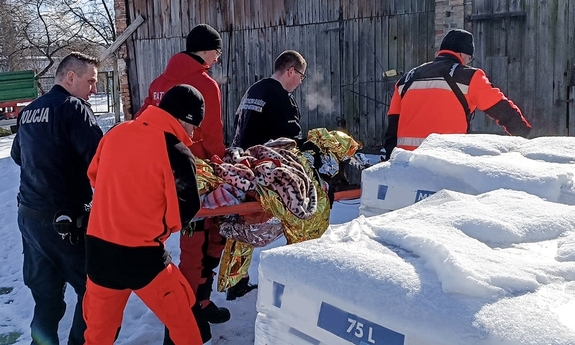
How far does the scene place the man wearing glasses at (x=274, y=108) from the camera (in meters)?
4.27

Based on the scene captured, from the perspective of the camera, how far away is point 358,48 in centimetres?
892

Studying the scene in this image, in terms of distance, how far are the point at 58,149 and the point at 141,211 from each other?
0.86 metres

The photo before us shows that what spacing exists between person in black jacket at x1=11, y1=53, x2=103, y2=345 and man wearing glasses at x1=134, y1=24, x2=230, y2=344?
23.8 inches

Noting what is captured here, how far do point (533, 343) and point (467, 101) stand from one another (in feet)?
10.5

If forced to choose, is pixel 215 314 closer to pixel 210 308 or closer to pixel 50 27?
pixel 210 308

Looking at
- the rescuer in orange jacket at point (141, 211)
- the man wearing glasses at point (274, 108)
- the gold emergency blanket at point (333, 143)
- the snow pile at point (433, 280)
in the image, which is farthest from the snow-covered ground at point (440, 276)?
the man wearing glasses at point (274, 108)

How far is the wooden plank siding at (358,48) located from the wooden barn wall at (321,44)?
0.05ft

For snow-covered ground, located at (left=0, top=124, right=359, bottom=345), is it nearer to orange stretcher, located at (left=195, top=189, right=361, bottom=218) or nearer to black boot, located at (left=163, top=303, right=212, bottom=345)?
black boot, located at (left=163, top=303, right=212, bottom=345)

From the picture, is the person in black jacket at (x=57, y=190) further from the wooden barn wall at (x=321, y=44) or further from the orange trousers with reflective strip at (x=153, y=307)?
the wooden barn wall at (x=321, y=44)

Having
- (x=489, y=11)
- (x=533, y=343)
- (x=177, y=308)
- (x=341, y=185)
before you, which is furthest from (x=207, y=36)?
(x=489, y=11)

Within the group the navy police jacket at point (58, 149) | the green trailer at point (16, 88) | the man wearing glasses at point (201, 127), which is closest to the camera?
the navy police jacket at point (58, 149)

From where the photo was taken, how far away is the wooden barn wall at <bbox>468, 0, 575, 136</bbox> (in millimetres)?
7195

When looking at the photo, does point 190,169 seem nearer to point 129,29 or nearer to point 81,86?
point 81,86

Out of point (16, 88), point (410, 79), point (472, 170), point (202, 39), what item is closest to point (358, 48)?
point (410, 79)
